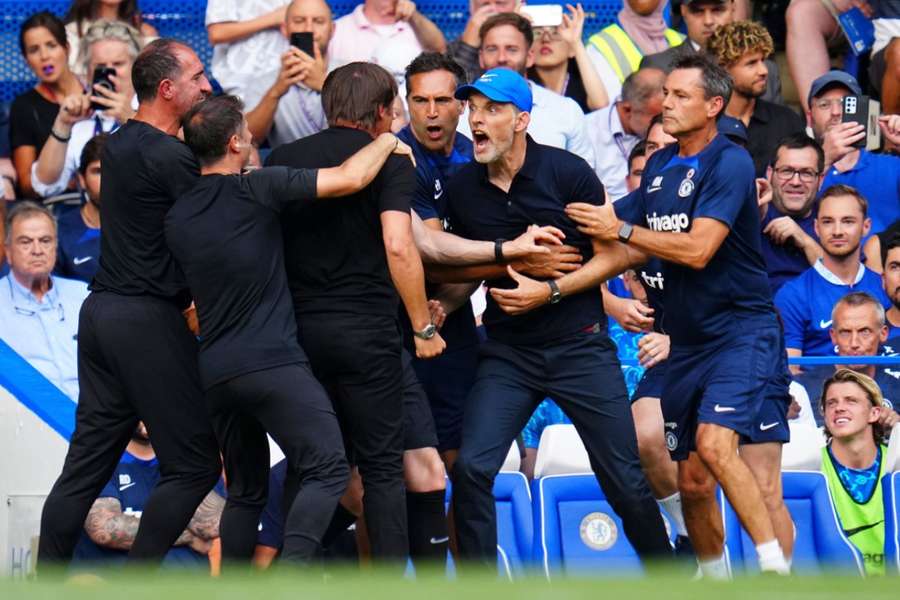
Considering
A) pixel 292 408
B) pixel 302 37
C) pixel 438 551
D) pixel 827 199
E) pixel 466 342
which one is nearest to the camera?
pixel 292 408

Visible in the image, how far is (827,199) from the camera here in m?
10.1

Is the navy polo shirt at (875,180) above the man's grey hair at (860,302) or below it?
above

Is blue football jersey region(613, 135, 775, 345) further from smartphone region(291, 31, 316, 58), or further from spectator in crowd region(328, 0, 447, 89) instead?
spectator in crowd region(328, 0, 447, 89)

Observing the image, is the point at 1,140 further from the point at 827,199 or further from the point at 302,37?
the point at 827,199

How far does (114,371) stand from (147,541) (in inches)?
27.5

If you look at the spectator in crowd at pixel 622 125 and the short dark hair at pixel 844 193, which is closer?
the short dark hair at pixel 844 193

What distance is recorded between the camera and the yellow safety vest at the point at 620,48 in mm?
11672

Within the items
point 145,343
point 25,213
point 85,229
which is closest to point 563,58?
point 85,229

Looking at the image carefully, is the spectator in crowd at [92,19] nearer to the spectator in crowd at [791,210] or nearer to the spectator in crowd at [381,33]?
the spectator in crowd at [381,33]

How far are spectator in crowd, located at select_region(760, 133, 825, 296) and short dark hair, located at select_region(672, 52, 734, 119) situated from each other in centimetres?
254

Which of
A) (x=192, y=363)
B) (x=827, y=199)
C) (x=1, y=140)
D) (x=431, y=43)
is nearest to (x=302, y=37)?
(x=431, y=43)

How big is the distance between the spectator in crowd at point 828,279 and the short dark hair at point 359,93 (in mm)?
3456

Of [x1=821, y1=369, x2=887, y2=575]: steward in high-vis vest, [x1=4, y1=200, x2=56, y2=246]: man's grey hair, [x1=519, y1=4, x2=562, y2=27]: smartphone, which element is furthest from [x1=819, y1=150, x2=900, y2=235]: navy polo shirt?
[x1=4, y1=200, x2=56, y2=246]: man's grey hair

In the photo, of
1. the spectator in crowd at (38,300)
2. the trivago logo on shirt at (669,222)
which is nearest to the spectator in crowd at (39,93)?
the spectator in crowd at (38,300)
